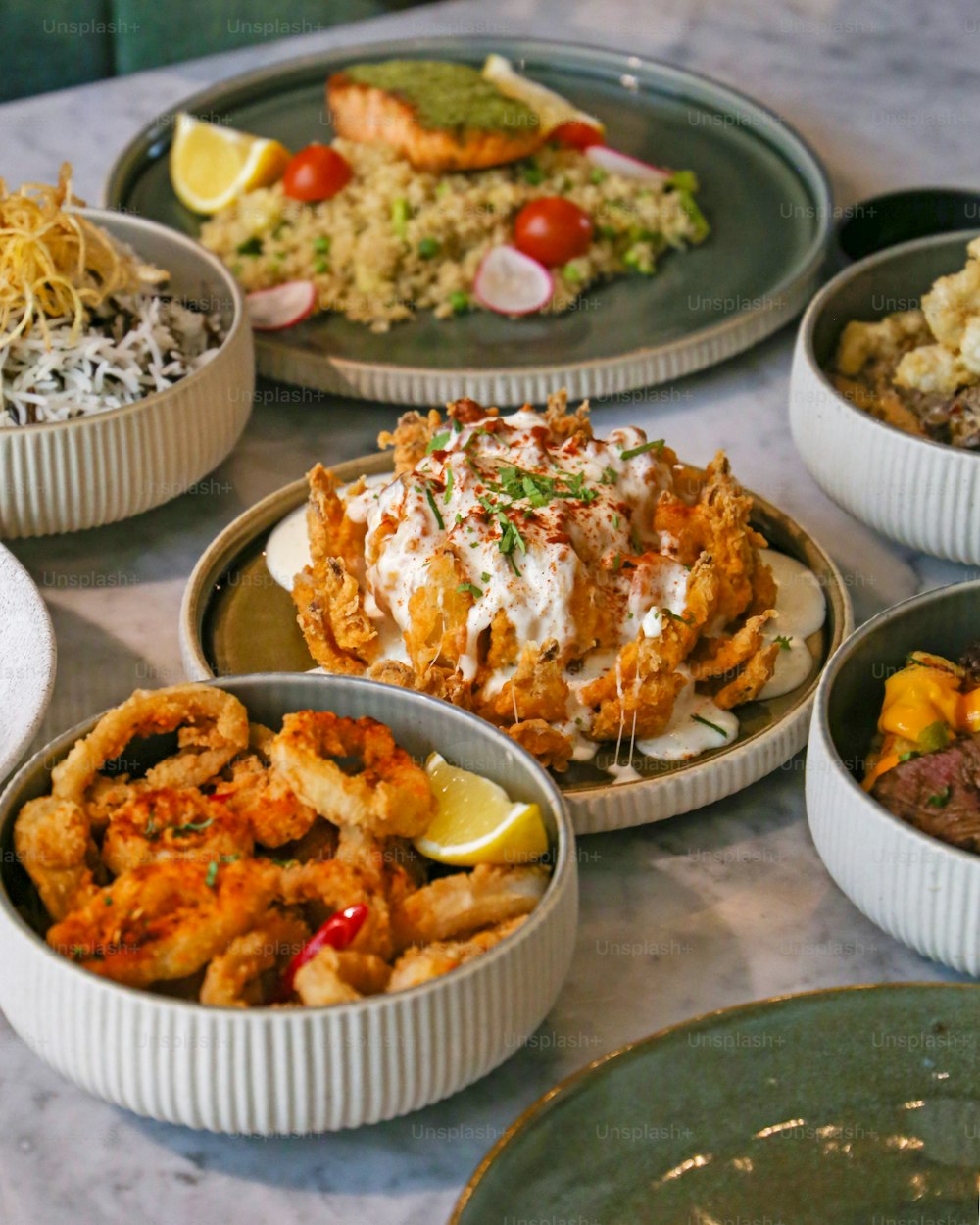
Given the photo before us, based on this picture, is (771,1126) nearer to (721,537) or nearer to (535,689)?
(535,689)

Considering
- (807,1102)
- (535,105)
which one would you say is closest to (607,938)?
(807,1102)

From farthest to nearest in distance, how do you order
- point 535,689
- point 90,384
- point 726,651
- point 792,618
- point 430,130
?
point 430,130
point 90,384
point 792,618
point 726,651
point 535,689

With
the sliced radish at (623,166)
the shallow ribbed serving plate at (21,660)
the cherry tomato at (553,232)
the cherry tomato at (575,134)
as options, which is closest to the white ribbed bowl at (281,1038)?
the shallow ribbed serving plate at (21,660)

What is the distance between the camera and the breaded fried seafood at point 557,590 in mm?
1856

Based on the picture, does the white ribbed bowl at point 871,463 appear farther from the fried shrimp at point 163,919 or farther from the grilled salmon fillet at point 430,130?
the fried shrimp at point 163,919

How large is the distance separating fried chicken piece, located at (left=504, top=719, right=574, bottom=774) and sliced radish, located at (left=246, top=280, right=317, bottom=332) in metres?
1.16

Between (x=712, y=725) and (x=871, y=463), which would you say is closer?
(x=712, y=725)

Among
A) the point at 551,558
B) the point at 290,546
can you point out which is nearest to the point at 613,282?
the point at 290,546

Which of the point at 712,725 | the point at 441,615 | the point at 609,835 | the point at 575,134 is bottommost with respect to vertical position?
the point at 609,835

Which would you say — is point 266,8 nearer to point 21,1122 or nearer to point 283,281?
point 283,281

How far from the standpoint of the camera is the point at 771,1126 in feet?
4.87

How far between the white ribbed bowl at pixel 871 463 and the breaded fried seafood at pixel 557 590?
6.2 inches

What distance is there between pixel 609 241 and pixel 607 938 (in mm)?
1599

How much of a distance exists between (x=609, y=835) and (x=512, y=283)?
1.29 metres
